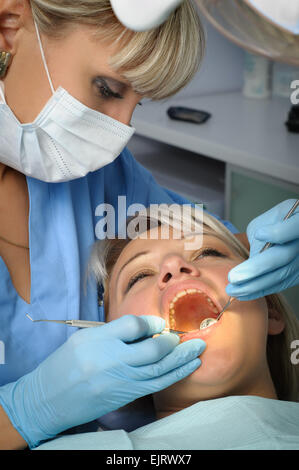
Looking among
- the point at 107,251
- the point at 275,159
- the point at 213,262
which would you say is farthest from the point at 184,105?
the point at 213,262

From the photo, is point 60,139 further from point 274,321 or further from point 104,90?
point 274,321

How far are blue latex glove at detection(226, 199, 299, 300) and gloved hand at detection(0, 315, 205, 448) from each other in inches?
6.1

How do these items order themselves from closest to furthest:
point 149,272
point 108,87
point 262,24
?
point 262,24
point 108,87
point 149,272

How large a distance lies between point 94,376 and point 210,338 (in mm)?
261

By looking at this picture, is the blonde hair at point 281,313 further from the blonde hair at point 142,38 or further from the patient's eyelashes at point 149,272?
the blonde hair at point 142,38

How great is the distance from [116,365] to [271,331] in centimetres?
50

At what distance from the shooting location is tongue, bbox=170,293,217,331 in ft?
4.22

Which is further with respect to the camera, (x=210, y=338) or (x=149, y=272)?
(x=149, y=272)

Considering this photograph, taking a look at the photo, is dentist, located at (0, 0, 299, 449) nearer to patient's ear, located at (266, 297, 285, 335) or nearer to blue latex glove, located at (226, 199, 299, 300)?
blue latex glove, located at (226, 199, 299, 300)

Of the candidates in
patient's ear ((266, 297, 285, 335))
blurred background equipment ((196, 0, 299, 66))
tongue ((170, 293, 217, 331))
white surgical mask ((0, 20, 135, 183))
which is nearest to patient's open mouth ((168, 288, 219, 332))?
tongue ((170, 293, 217, 331))

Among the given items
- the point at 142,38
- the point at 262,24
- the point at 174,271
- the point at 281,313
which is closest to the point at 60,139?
the point at 142,38

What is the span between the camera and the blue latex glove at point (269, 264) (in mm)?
1218

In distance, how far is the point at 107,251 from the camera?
1.60 meters

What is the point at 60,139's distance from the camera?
1290mm
